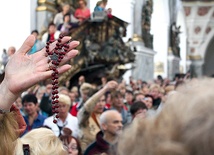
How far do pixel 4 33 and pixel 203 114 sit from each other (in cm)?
880

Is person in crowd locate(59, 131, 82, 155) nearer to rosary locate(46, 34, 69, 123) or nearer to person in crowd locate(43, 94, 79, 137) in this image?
person in crowd locate(43, 94, 79, 137)

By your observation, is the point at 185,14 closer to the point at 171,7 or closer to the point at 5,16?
the point at 171,7

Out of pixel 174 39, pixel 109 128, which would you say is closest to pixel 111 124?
pixel 109 128

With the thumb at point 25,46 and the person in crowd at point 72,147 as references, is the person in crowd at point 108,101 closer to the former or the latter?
the person in crowd at point 72,147

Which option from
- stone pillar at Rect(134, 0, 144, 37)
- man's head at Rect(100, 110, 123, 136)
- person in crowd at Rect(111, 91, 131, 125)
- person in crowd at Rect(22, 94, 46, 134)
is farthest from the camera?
stone pillar at Rect(134, 0, 144, 37)

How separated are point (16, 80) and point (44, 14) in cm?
847

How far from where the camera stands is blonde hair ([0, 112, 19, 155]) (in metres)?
1.64

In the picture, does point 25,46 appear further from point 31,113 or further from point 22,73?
point 31,113

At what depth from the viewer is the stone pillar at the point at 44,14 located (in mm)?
9914

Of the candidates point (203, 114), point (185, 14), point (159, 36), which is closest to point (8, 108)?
point (203, 114)

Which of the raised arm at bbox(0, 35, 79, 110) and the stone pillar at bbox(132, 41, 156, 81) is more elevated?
the raised arm at bbox(0, 35, 79, 110)

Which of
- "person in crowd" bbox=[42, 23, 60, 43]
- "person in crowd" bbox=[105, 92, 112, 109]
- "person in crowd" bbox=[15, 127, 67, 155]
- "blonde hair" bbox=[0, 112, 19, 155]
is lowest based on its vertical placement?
"person in crowd" bbox=[105, 92, 112, 109]

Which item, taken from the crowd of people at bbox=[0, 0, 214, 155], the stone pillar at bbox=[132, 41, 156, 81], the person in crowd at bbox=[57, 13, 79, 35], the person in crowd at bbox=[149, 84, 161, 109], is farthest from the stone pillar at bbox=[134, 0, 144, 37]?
the crowd of people at bbox=[0, 0, 214, 155]

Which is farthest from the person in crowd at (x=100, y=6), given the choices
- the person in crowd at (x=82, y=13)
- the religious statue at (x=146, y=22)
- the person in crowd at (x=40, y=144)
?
the person in crowd at (x=40, y=144)
